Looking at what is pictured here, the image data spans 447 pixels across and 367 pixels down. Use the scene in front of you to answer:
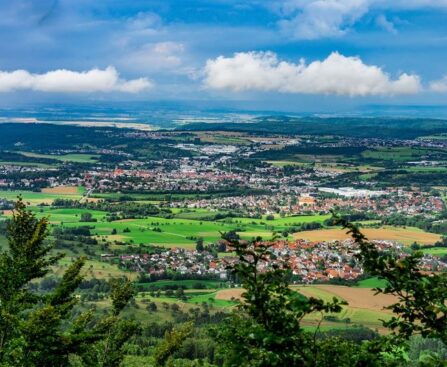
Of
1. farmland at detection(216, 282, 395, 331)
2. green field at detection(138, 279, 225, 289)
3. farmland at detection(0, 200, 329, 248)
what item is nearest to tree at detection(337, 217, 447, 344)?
farmland at detection(216, 282, 395, 331)

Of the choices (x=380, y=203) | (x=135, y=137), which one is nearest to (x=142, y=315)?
(x=380, y=203)

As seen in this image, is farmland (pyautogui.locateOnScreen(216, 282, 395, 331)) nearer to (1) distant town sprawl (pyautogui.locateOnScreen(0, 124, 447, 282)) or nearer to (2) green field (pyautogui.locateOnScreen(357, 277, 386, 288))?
(2) green field (pyautogui.locateOnScreen(357, 277, 386, 288))

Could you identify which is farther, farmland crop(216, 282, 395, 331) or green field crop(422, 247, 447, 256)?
green field crop(422, 247, 447, 256)

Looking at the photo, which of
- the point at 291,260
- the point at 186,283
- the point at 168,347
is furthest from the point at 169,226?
the point at 168,347

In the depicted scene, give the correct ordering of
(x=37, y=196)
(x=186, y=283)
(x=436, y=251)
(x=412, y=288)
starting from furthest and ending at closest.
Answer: (x=37, y=196), (x=436, y=251), (x=186, y=283), (x=412, y=288)

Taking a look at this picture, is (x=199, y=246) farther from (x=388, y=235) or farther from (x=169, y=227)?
(x=388, y=235)

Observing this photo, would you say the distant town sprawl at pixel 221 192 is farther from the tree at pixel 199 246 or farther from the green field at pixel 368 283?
the green field at pixel 368 283

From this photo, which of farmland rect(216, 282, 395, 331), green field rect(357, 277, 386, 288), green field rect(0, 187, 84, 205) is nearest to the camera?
farmland rect(216, 282, 395, 331)

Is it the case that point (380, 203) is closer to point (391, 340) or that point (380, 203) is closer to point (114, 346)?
point (114, 346)

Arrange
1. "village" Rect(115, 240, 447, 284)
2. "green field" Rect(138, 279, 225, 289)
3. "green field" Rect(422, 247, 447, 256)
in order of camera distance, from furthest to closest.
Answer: "green field" Rect(422, 247, 447, 256), "village" Rect(115, 240, 447, 284), "green field" Rect(138, 279, 225, 289)

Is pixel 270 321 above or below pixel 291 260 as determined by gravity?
above

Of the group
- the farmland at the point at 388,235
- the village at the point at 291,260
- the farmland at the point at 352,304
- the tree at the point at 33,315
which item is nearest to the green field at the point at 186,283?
the village at the point at 291,260

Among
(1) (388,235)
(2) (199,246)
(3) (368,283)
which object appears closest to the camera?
(3) (368,283)
